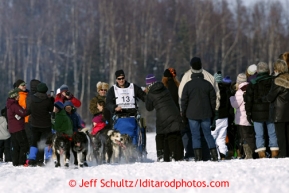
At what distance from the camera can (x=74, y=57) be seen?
2266 inches

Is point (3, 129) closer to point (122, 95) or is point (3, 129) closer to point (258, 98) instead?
point (122, 95)

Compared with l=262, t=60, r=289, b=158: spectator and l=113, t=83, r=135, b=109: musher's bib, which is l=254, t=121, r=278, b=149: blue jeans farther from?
l=113, t=83, r=135, b=109: musher's bib

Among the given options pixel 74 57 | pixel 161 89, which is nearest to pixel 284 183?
pixel 161 89

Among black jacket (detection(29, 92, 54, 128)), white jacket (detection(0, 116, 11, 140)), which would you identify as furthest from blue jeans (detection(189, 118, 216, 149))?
white jacket (detection(0, 116, 11, 140))

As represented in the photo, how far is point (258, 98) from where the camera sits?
1100 cm

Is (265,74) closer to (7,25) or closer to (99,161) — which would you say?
(99,161)

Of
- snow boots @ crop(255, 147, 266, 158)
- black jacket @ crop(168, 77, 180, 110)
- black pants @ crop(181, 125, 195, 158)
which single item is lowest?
snow boots @ crop(255, 147, 266, 158)

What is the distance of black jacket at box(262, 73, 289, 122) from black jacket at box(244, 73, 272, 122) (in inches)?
13.0

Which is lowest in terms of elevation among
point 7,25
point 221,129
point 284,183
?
point 284,183

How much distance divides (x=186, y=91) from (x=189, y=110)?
311mm

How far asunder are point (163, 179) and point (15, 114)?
518 cm

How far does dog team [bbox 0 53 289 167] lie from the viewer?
1043cm

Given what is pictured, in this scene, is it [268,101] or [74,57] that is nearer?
[268,101]

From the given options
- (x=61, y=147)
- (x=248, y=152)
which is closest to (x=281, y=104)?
(x=248, y=152)
